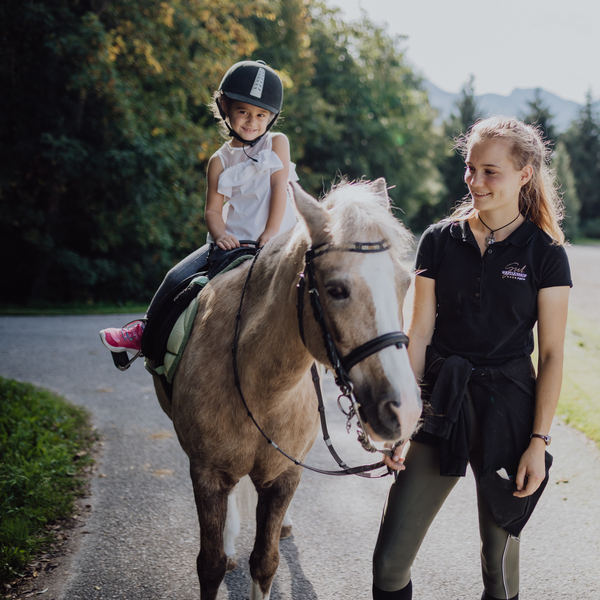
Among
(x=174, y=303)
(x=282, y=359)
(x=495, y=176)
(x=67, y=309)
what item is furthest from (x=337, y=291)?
(x=67, y=309)

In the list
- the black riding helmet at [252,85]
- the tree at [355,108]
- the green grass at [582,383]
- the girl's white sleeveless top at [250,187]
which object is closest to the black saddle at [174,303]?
the girl's white sleeveless top at [250,187]

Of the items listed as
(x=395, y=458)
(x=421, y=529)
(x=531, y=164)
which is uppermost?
(x=531, y=164)

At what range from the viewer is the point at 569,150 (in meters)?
56.4

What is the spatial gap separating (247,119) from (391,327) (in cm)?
188

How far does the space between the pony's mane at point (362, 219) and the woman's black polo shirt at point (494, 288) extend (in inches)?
14.1

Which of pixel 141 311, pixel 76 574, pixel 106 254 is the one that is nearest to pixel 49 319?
pixel 141 311

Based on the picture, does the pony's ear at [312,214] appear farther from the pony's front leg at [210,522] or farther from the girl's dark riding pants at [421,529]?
the pony's front leg at [210,522]

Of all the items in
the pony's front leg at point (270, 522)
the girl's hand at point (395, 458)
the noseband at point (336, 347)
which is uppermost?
the noseband at point (336, 347)

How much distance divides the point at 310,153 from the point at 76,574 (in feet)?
70.2

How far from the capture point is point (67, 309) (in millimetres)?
12000

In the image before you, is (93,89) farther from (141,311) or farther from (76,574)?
(76,574)

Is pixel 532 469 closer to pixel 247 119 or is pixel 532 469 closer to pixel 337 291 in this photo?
pixel 337 291

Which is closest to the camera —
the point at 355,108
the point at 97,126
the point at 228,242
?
the point at 228,242

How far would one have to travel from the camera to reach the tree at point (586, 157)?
182ft
